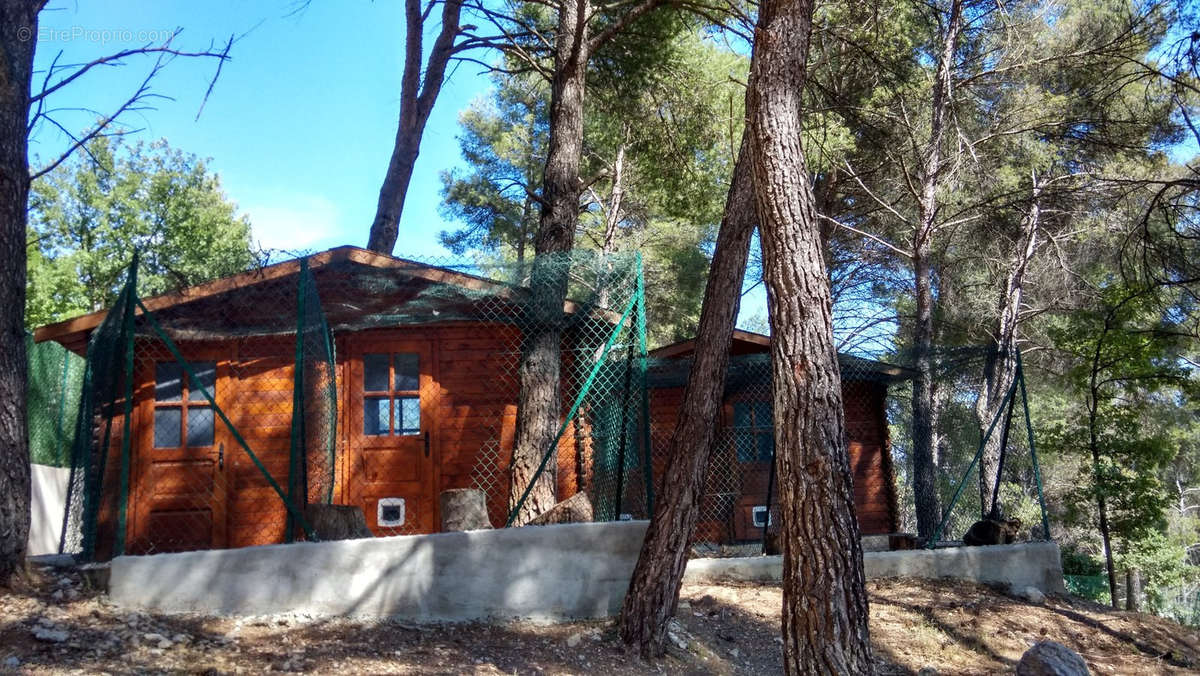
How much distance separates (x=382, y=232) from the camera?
476 inches

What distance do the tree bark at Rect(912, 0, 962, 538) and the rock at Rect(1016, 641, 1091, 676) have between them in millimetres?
3722

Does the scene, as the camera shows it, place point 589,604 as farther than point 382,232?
No

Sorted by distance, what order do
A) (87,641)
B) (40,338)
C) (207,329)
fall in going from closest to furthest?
1. (87,641)
2. (207,329)
3. (40,338)

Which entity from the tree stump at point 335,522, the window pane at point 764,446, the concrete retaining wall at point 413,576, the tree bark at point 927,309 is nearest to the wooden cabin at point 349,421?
the tree stump at point 335,522

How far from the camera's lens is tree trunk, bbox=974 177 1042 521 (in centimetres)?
939

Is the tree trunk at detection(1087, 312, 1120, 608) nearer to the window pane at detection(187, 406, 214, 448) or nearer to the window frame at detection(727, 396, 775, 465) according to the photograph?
the window frame at detection(727, 396, 775, 465)

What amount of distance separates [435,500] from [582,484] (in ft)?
5.70

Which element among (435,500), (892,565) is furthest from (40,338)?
(892,565)

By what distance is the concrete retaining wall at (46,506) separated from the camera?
31.3ft

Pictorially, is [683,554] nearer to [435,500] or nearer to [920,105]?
[435,500]

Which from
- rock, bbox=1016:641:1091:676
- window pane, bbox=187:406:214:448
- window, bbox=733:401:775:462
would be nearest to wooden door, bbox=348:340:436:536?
window pane, bbox=187:406:214:448

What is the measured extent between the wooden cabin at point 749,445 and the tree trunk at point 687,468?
5.25 meters

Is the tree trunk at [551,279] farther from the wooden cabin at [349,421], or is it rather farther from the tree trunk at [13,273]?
the tree trunk at [13,273]

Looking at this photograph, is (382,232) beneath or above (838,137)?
beneath
